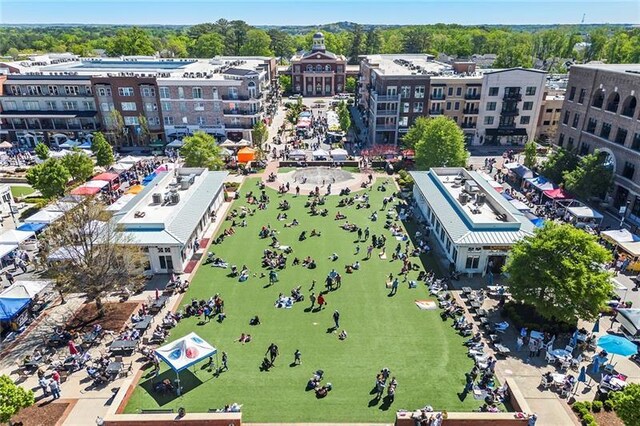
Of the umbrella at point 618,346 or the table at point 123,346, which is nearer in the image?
the umbrella at point 618,346

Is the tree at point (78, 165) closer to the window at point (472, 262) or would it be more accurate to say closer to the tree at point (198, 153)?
the tree at point (198, 153)

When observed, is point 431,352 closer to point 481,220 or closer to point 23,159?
point 481,220

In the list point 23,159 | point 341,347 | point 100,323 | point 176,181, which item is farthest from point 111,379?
point 23,159

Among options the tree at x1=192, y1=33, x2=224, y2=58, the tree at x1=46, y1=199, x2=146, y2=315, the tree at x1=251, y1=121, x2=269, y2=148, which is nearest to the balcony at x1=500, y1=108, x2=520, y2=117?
the tree at x1=251, y1=121, x2=269, y2=148

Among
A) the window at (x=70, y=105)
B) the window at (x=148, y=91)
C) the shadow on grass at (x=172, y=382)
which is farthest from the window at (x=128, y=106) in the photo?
the shadow on grass at (x=172, y=382)

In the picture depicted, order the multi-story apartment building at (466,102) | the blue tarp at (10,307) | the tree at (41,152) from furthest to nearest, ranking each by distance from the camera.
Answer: the multi-story apartment building at (466,102) < the tree at (41,152) < the blue tarp at (10,307)
